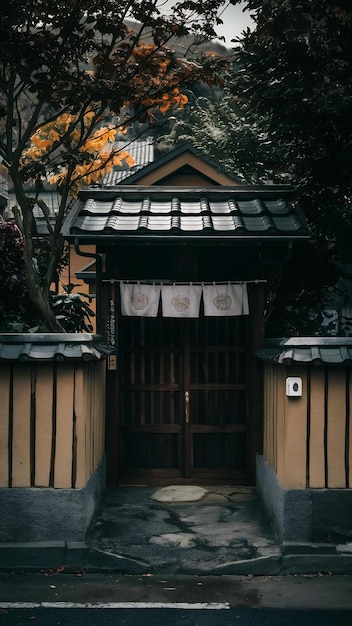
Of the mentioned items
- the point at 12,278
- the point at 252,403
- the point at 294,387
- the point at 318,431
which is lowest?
the point at 318,431

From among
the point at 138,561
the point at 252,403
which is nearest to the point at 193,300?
the point at 252,403

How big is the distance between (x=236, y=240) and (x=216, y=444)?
345cm

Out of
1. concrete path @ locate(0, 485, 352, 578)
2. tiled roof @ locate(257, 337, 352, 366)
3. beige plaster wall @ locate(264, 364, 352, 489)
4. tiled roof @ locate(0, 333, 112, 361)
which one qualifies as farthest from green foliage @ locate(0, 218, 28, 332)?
beige plaster wall @ locate(264, 364, 352, 489)

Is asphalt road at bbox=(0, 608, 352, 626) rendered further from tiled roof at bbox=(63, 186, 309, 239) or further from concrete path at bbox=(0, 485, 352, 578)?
tiled roof at bbox=(63, 186, 309, 239)

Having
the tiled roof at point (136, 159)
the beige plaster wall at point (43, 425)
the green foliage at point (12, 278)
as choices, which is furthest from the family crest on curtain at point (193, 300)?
the tiled roof at point (136, 159)

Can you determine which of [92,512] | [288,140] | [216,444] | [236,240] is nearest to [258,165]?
[288,140]

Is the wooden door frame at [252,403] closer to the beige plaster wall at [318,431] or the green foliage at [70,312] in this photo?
the green foliage at [70,312]

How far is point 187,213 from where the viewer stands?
1143 centimetres

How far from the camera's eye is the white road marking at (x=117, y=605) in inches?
272

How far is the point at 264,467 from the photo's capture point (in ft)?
34.5

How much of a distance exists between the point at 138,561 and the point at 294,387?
8.98 ft

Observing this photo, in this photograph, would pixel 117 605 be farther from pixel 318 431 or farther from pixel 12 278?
pixel 12 278

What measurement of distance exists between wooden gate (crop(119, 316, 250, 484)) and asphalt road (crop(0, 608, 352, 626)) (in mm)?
4942

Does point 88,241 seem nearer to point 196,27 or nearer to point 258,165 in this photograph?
point 196,27
